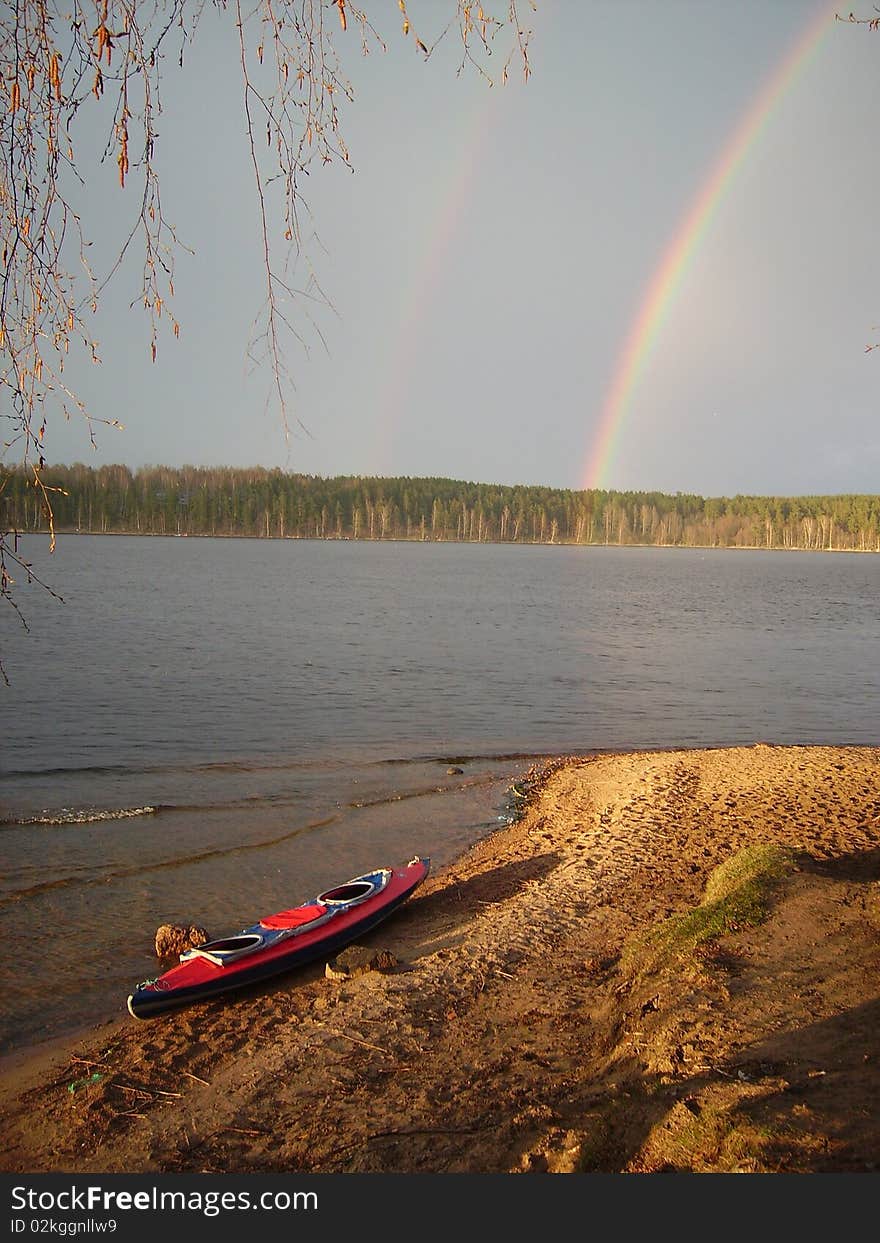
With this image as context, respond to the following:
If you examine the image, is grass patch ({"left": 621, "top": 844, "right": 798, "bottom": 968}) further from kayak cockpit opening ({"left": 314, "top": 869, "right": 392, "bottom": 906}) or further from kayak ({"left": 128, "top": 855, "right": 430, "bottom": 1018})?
kayak cockpit opening ({"left": 314, "top": 869, "right": 392, "bottom": 906})

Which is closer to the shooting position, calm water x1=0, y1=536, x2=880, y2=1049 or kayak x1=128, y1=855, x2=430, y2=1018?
kayak x1=128, y1=855, x2=430, y2=1018

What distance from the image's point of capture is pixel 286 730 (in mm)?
23031

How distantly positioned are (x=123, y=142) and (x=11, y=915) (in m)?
11.0

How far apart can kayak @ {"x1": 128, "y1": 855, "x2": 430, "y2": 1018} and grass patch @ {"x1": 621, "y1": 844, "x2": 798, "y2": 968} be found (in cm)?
324

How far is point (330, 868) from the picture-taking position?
1289cm

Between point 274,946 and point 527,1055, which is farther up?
point 527,1055

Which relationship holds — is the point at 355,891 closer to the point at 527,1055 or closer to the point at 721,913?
the point at 527,1055

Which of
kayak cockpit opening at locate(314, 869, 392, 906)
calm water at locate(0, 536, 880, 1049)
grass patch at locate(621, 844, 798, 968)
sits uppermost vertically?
grass patch at locate(621, 844, 798, 968)

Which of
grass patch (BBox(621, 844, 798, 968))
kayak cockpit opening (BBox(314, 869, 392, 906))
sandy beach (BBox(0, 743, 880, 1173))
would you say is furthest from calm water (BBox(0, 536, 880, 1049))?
grass patch (BBox(621, 844, 798, 968))

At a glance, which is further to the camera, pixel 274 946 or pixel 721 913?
pixel 274 946

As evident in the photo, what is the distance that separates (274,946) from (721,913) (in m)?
4.65

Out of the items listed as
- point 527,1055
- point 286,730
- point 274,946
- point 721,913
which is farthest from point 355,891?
point 286,730

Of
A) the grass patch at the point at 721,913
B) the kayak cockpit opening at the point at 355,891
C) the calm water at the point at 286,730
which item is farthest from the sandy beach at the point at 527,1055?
the calm water at the point at 286,730

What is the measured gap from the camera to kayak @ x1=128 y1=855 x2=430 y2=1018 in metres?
8.48
